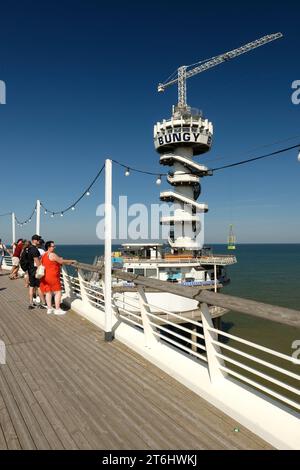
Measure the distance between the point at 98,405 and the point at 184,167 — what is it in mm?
41891

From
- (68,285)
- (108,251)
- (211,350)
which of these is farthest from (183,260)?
(211,350)

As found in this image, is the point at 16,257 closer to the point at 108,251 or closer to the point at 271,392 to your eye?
the point at 108,251

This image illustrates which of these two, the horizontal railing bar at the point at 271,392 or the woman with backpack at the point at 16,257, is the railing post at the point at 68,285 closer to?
the woman with backpack at the point at 16,257

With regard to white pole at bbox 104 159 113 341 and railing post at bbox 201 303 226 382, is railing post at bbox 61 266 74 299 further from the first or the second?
railing post at bbox 201 303 226 382

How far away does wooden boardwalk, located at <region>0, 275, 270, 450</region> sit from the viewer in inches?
129

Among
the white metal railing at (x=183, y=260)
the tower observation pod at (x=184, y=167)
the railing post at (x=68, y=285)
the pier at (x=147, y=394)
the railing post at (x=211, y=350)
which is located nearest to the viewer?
the pier at (x=147, y=394)

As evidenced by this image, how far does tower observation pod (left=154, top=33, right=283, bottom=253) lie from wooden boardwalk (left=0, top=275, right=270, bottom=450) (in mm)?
36245

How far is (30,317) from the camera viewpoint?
28.7ft

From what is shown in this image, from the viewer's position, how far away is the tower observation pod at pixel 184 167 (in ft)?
138

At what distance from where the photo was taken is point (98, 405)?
4008mm

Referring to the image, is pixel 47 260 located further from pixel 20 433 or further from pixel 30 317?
pixel 20 433

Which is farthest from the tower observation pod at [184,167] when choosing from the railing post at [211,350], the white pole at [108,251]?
the railing post at [211,350]

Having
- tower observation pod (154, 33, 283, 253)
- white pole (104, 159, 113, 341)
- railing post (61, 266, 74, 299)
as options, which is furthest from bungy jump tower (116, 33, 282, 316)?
white pole (104, 159, 113, 341)

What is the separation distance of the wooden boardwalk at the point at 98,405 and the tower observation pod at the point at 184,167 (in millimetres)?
36245
